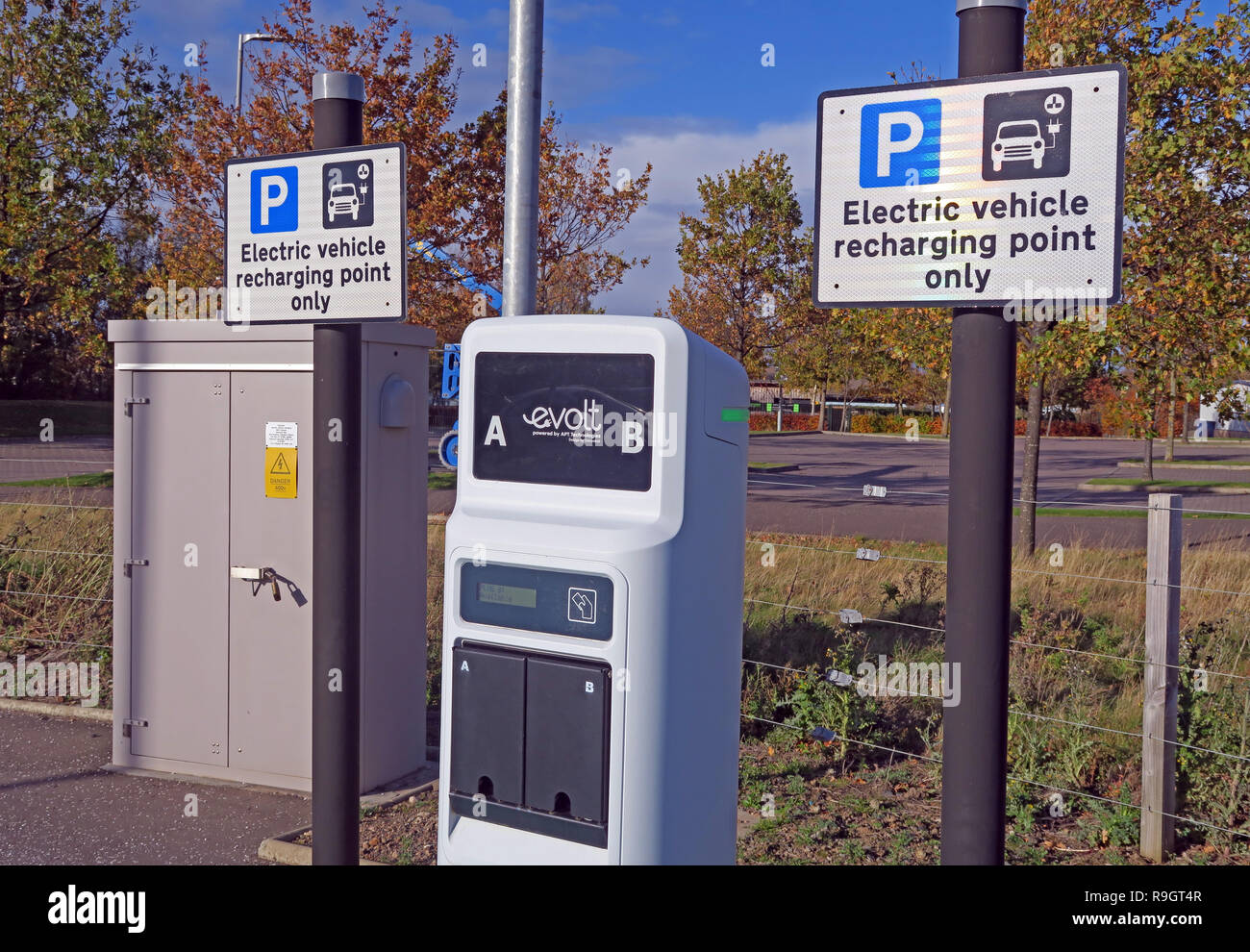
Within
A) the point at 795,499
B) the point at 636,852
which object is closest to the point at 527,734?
the point at 636,852

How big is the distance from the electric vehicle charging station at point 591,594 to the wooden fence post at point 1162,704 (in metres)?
2.32

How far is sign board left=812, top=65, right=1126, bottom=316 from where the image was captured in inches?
89.2

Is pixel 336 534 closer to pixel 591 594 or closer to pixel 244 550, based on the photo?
pixel 591 594

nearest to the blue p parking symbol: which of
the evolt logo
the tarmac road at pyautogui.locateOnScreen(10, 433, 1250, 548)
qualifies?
the evolt logo

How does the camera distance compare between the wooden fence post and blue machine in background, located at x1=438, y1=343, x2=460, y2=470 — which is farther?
blue machine in background, located at x1=438, y1=343, x2=460, y2=470

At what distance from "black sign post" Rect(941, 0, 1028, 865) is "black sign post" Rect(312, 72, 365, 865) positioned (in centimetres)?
171

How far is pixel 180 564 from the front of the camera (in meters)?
5.47

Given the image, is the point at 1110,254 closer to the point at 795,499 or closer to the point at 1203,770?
the point at 1203,770

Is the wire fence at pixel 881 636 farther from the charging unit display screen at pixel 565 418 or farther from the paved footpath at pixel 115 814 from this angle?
the paved footpath at pixel 115 814

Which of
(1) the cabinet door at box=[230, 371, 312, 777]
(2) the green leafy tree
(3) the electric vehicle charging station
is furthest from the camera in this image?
(2) the green leafy tree

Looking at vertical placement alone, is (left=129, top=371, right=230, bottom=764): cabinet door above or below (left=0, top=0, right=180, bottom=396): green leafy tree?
below

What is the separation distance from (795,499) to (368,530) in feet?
54.0

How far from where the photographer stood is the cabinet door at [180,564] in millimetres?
5367

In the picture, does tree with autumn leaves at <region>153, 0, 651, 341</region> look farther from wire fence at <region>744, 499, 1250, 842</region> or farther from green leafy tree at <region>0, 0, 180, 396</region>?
wire fence at <region>744, 499, 1250, 842</region>
